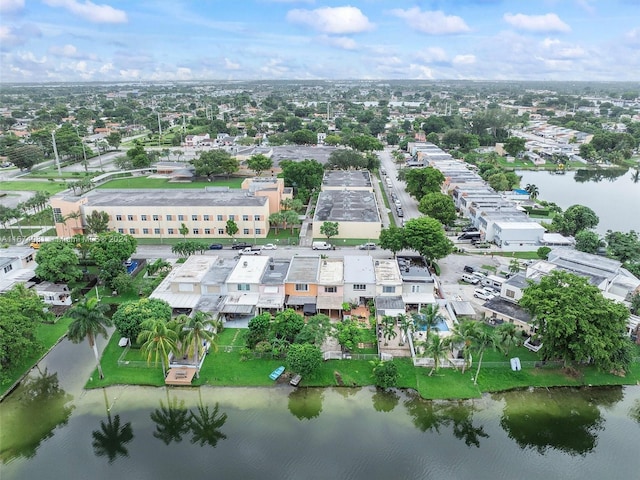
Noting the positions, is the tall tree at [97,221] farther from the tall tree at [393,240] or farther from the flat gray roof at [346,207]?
the tall tree at [393,240]

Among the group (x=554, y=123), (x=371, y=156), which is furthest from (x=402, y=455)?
(x=554, y=123)

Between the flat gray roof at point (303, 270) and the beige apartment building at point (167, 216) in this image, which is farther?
the beige apartment building at point (167, 216)

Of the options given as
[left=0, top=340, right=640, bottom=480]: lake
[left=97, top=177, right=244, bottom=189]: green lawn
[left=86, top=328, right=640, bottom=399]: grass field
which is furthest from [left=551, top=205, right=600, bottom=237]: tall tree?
[left=97, top=177, right=244, bottom=189]: green lawn

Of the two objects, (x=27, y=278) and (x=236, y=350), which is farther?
(x=27, y=278)

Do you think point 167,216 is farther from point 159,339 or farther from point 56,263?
point 159,339

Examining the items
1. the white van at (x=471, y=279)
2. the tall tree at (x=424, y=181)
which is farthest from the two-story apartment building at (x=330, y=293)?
the tall tree at (x=424, y=181)

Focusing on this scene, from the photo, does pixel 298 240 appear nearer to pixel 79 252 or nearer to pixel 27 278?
pixel 79 252

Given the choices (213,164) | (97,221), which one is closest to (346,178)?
(213,164)
